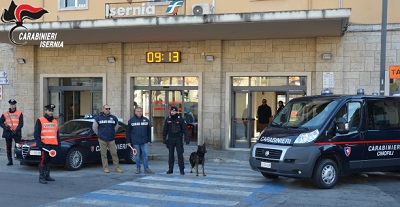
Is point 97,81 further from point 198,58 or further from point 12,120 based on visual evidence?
point 12,120

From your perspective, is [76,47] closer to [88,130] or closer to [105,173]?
[88,130]

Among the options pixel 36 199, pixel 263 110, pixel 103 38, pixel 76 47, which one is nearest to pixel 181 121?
pixel 36 199

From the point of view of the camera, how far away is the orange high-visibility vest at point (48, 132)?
33.0 feet

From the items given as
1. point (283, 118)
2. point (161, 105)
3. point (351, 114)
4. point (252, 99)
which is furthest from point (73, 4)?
point (351, 114)

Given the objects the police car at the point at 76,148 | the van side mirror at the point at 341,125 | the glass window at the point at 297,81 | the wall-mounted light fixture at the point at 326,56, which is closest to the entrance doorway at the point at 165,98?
the glass window at the point at 297,81

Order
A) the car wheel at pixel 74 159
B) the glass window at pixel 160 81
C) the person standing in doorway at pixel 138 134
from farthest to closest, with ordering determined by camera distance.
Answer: the glass window at pixel 160 81
the car wheel at pixel 74 159
the person standing in doorway at pixel 138 134

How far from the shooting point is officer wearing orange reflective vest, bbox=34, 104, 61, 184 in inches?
392

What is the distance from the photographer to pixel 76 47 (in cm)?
1856

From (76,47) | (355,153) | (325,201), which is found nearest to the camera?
(325,201)

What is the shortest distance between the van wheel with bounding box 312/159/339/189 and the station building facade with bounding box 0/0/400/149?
5243 mm

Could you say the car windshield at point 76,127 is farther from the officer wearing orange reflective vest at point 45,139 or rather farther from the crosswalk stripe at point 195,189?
the crosswalk stripe at point 195,189

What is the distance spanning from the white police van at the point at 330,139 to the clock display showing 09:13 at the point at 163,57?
7.43 metres

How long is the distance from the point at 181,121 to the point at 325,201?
4279mm

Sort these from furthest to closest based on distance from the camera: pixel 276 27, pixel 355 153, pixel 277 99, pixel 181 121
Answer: pixel 277 99 < pixel 276 27 < pixel 181 121 < pixel 355 153
